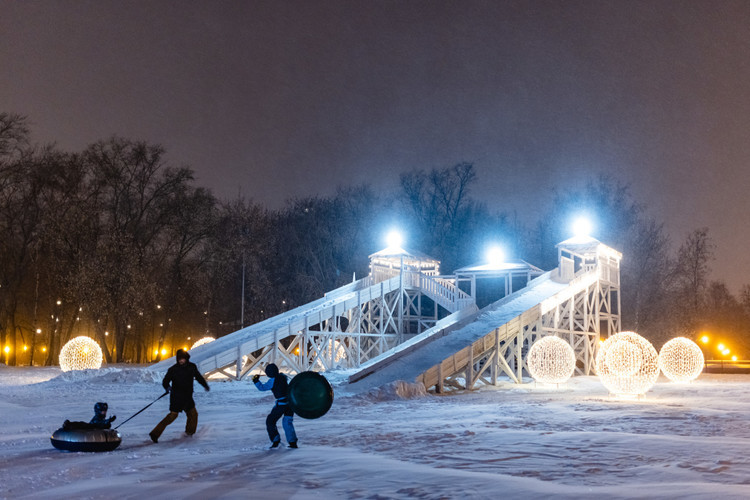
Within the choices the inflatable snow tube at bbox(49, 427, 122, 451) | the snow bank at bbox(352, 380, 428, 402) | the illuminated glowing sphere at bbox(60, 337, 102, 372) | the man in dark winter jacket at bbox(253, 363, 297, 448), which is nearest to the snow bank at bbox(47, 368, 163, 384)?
the illuminated glowing sphere at bbox(60, 337, 102, 372)

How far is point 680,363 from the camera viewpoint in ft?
92.2

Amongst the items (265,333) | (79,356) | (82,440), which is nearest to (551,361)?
(265,333)

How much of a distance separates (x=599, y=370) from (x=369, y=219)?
129 ft

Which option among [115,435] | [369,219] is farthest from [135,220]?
[115,435]

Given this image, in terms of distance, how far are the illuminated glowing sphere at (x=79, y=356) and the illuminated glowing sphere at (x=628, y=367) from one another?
20.1 meters

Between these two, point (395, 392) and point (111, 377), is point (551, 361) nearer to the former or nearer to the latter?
point (395, 392)

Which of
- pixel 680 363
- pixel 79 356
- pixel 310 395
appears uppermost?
pixel 79 356

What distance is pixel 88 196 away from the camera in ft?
142

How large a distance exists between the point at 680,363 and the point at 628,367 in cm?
754

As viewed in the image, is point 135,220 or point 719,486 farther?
point 135,220

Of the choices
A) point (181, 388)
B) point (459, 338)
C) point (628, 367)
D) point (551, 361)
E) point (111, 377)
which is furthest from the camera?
point (459, 338)

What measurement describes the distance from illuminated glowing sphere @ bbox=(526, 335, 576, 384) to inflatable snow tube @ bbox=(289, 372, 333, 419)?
15375 mm

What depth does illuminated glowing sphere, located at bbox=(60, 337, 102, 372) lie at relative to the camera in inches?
1148

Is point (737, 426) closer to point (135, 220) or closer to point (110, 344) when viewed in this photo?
point (135, 220)
